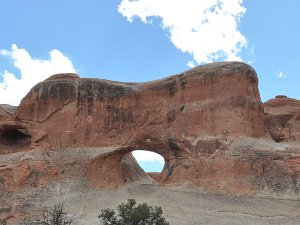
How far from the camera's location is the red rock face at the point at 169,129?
32.3 metres

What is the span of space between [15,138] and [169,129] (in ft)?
45.1

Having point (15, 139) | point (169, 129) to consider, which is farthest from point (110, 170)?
point (15, 139)

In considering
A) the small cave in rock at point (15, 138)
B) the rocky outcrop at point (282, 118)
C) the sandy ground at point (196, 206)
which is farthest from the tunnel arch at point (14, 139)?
the rocky outcrop at point (282, 118)

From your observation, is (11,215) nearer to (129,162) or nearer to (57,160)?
(57,160)

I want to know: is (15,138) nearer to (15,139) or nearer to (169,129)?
(15,139)

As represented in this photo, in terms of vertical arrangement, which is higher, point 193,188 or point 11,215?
point 193,188

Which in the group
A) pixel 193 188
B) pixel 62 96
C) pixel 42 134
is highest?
pixel 62 96

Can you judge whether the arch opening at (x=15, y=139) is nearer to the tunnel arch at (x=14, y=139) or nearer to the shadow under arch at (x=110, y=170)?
the tunnel arch at (x=14, y=139)

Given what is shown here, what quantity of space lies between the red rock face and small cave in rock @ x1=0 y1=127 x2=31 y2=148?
0.08m

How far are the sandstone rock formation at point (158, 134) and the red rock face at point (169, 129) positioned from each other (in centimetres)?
7

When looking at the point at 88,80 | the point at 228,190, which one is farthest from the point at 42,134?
the point at 228,190

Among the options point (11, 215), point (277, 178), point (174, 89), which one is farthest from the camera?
point (174, 89)

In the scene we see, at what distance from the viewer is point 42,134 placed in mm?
38938

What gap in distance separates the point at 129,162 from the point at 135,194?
637cm
